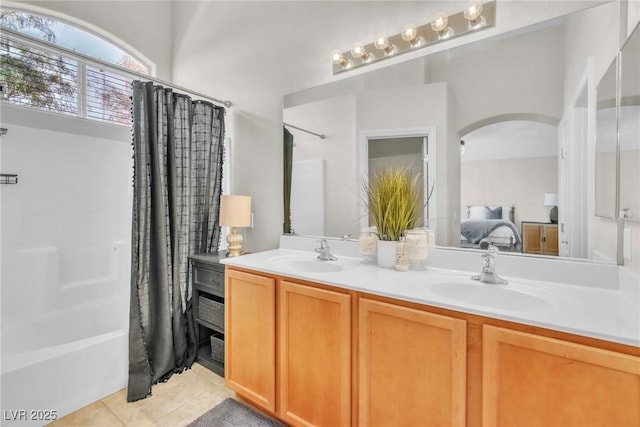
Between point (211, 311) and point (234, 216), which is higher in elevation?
point (234, 216)

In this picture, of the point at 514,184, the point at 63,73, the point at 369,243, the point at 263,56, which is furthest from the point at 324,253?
the point at 63,73

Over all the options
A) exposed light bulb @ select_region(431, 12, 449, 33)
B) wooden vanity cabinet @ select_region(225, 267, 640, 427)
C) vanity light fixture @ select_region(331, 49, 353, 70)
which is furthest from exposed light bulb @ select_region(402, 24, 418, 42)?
wooden vanity cabinet @ select_region(225, 267, 640, 427)

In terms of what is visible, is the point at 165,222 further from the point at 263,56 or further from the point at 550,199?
the point at 550,199

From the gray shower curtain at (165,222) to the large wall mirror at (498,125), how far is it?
3.89ft

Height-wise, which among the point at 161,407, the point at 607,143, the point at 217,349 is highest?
the point at 607,143

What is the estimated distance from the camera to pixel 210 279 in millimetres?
2117

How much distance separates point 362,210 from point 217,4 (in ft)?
7.49

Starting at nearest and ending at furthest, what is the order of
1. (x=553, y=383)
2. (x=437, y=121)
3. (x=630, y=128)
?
1. (x=553, y=383)
2. (x=630, y=128)
3. (x=437, y=121)

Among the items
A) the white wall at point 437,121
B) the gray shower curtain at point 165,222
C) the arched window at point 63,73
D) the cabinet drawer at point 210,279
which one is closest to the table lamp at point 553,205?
the white wall at point 437,121

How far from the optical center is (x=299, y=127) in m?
2.15

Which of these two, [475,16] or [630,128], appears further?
[475,16]

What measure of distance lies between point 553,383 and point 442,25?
1638mm

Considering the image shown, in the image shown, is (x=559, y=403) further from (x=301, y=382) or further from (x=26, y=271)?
(x=26, y=271)

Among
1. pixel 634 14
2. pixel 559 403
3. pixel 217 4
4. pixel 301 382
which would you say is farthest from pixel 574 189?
pixel 217 4
